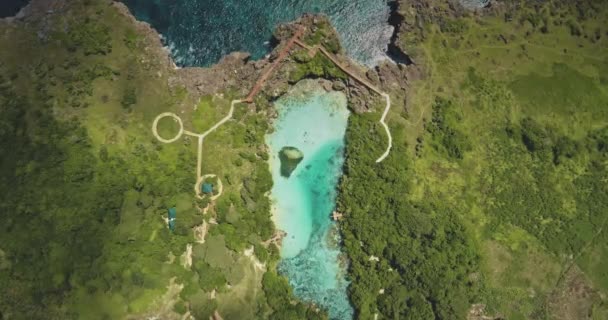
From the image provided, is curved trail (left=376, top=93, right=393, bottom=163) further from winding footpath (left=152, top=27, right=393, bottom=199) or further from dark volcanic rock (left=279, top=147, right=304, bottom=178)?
dark volcanic rock (left=279, top=147, right=304, bottom=178)

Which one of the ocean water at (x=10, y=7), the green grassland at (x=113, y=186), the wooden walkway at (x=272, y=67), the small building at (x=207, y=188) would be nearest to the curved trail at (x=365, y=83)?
the wooden walkway at (x=272, y=67)

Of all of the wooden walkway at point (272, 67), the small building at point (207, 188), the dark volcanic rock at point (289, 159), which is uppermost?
the wooden walkway at point (272, 67)

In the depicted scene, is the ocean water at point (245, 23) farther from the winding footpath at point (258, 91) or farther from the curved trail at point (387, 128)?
the curved trail at point (387, 128)

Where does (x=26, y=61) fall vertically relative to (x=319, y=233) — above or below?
above

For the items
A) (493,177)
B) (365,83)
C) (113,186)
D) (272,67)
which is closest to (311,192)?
(365,83)

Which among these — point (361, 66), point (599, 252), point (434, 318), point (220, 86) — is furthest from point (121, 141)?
point (599, 252)

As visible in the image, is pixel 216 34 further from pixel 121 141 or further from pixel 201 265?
pixel 201 265
